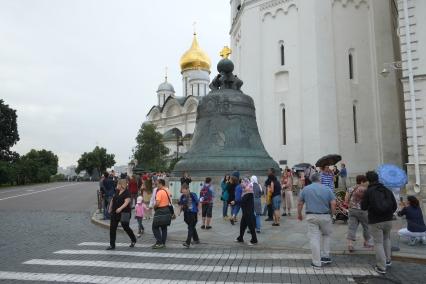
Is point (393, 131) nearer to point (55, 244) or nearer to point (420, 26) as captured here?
point (420, 26)

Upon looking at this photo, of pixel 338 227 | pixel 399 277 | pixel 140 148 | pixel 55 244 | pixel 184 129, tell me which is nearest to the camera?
pixel 399 277

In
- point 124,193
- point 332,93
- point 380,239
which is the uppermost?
point 332,93

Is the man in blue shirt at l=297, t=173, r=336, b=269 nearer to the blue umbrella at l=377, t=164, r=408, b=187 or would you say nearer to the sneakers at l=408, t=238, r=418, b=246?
the sneakers at l=408, t=238, r=418, b=246

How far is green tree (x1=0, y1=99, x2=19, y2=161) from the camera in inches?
1794

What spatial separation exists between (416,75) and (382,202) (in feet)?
46.6

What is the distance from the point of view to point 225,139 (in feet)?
44.4

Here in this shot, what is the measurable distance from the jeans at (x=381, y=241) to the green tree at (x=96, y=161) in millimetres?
88997

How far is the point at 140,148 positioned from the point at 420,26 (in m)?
35.0

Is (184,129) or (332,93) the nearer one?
(332,93)

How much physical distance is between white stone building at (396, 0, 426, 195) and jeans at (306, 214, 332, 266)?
12.7 m

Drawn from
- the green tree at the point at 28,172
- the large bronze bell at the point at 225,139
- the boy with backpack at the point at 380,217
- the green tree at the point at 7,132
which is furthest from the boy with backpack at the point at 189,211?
the green tree at the point at 7,132

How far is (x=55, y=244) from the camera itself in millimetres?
8922

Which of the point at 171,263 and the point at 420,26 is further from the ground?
the point at 420,26

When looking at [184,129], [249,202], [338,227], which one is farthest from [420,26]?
[184,129]
